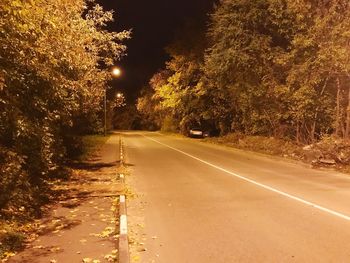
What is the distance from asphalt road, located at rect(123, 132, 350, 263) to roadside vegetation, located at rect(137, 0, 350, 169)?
287 inches

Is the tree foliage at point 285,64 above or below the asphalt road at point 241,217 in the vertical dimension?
above

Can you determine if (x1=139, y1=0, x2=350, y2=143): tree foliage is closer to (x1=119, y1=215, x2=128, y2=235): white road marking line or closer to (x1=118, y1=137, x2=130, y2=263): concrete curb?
(x1=118, y1=137, x2=130, y2=263): concrete curb

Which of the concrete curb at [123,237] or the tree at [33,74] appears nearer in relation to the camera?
the concrete curb at [123,237]

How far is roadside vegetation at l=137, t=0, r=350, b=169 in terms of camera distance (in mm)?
23141

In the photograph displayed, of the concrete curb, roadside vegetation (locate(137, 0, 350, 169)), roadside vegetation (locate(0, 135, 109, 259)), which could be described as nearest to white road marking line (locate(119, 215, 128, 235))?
the concrete curb

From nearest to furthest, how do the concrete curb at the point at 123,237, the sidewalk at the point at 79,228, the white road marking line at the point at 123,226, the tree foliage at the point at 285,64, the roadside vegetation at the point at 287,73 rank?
the concrete curb at the point at 123,237, the sidewalk at the point at 79,228, the white road marking line at the point at 123,226, the roadside vegetation at the point at 287,73, the tree foliage at the point at 285,64

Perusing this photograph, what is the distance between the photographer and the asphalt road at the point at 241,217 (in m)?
7.12

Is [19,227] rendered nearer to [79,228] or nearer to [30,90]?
[79,228]

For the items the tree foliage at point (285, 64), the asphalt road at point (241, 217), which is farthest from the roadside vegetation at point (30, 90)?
the tree foliage at point (285, 64)

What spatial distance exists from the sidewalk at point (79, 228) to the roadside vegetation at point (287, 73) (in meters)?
11.5

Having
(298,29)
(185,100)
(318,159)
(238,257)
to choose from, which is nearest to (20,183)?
(238,257)

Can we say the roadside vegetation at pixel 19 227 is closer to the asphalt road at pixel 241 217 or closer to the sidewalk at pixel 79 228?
the sidewalk at pixel 79 228

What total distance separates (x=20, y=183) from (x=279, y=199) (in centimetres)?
634

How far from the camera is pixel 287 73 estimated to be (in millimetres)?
28328
